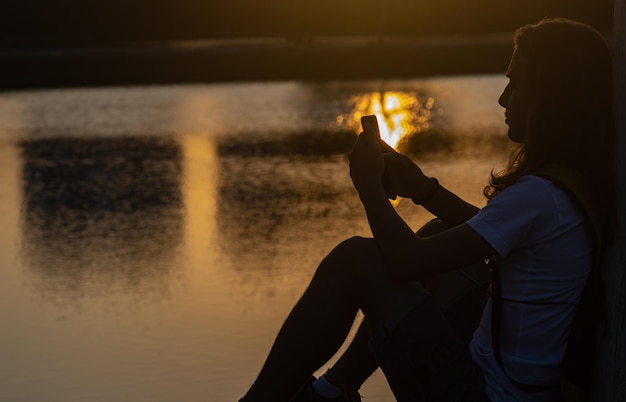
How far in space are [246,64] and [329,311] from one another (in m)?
18.6

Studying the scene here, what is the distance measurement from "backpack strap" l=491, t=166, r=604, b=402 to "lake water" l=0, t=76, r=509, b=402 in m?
1.51

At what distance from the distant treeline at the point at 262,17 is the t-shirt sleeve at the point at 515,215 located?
95.4ft

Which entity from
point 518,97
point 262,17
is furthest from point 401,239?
point 262,17

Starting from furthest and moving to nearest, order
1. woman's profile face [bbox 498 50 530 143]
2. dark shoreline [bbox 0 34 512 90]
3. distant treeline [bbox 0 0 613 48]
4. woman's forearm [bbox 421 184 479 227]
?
distant treeline [bbox 0 0 613 48] < dark shoreline [bbox 0 34 512 90] < woman's forearm [bbox 421 184 479 227] < woman's profile face [bbox 498 50 530 143]

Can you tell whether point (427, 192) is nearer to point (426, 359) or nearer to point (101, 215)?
point (426, 359)

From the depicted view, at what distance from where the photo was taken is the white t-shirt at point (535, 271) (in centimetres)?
264

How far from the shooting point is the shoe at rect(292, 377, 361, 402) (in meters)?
3.15

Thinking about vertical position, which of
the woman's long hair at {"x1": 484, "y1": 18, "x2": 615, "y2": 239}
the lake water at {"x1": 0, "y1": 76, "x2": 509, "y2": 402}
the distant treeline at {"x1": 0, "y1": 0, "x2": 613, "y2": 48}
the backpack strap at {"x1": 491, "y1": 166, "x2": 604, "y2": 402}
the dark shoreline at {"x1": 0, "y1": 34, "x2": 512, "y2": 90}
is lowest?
the backpack strap at {"x1": 491, "y1": 166, "x2": 604, "y2": 402}

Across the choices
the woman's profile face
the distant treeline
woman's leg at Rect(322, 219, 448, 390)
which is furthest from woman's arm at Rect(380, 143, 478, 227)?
the distant treeline

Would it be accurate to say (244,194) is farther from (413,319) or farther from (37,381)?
(413,319)

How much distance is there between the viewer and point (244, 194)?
8.44m

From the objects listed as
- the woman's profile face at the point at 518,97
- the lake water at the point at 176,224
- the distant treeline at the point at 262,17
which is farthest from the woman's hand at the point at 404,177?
the distant treeline at the point at 262,17

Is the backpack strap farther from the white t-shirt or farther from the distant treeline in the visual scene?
the distant treeline

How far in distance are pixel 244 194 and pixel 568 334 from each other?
582cm
